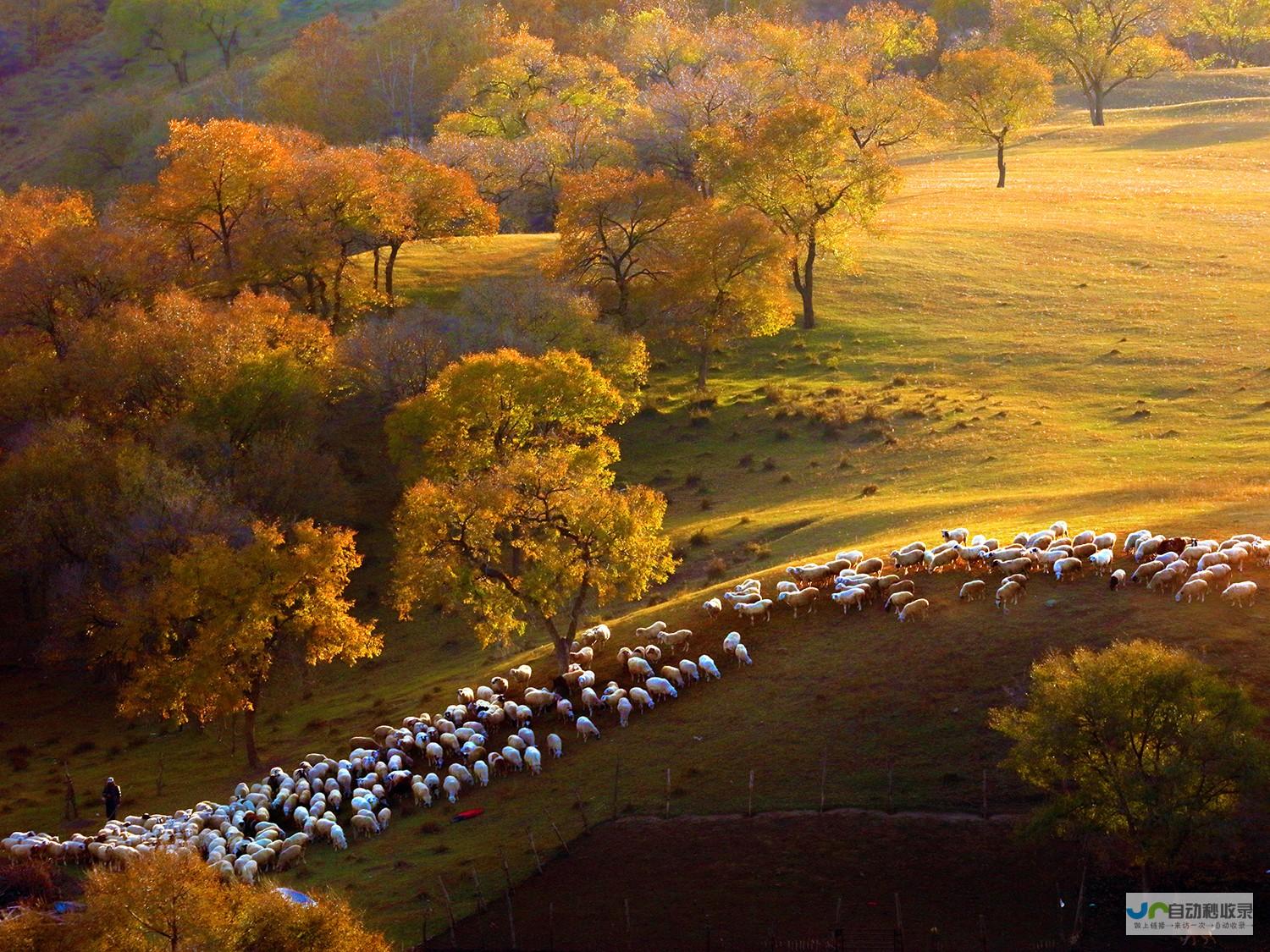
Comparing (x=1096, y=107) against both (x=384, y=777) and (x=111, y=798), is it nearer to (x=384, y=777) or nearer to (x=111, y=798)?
(x=384, y=777)

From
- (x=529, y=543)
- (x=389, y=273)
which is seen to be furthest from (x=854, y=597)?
(x=389, y=273)

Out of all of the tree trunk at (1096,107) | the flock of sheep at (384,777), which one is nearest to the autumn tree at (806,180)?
the flock of sheep at (384,777)

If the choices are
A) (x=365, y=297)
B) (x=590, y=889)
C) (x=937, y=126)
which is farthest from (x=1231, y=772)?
(x=937, y=126)

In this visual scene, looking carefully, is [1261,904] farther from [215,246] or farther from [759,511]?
[215,246]

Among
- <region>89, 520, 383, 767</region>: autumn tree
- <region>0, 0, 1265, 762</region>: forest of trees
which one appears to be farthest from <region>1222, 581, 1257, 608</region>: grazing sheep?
<region>89, 520, 383, 767</region>: autumn tree

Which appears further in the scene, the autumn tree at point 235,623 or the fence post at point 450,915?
the autumn tree at point 235,623

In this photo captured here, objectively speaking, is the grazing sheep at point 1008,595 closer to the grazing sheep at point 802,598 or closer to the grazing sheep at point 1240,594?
the grazing sheep at point 1240,594
